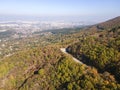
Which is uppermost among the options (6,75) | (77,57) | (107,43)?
(107,43)

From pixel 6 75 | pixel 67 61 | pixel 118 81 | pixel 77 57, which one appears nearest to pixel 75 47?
pixel 77 57

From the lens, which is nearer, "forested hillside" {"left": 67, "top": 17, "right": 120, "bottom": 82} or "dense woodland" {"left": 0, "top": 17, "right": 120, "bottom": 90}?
"dense woodland" {"left": 0, "top": 17, "right": 120, "bottom": 90}

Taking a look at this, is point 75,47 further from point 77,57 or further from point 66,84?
point 66,84

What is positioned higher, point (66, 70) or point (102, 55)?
point (102, 55)

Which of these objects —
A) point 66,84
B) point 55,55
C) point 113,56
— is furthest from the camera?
point 55,55

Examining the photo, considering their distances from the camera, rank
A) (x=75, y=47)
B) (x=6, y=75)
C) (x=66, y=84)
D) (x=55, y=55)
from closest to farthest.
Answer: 1. (x=66, y=84)
2. (x=6, y=75)
3. (x=55, y=55)
4. (x=75, y=47)

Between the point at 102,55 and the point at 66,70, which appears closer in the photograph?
the point at 66,70

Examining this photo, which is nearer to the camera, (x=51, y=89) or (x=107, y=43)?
(x=51, y=89)

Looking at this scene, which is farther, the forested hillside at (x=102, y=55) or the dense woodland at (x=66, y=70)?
the forested hillside at (x=102, y=55)

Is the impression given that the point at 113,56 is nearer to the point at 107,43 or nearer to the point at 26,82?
the point at 107,43

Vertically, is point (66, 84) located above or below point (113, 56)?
below

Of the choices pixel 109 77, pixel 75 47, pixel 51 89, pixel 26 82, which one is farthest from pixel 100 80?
pixel 75 47
